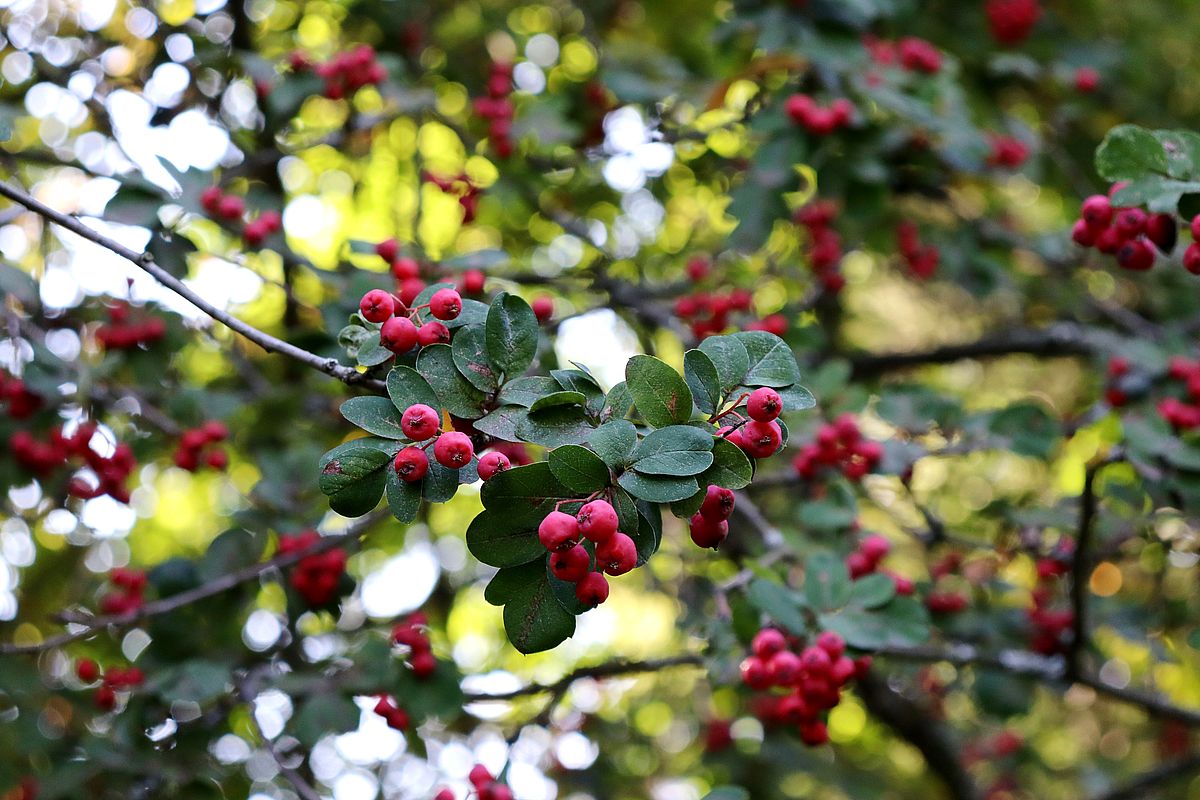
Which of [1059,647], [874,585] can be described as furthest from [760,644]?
[1059,647]

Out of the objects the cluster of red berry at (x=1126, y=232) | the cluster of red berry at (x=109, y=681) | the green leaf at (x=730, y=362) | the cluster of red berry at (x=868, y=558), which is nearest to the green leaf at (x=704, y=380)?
the green leaf at (x=730, y=362)

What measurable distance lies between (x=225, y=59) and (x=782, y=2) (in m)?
2.06

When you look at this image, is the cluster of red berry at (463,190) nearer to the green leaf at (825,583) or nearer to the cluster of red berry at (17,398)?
the cluster of red berry at (17,398)

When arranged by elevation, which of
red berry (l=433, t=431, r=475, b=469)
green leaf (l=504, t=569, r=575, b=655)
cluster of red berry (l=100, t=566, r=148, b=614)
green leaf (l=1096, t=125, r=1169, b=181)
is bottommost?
cluster of red berry (l=100, t=566, r=148, b=614)

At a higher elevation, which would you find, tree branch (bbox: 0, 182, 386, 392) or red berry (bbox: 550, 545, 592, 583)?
tree branch (bbox: 0, 182, 386, 392)

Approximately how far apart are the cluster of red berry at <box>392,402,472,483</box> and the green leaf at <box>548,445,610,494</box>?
6.2 inches

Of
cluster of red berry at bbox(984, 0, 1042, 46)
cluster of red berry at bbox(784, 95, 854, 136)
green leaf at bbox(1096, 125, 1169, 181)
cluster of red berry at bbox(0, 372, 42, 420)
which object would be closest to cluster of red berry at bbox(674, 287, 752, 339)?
cluster of red berry at bbox(784, 95, 854, 136)

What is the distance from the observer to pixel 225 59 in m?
3.78

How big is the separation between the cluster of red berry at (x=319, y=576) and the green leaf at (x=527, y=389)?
4.83 feet

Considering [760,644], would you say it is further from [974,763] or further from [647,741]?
[974,763]

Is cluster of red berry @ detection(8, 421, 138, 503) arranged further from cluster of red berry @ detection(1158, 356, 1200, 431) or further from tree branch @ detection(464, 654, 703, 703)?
cluster of red berry @ detection(1158, 356, 1200, 431)

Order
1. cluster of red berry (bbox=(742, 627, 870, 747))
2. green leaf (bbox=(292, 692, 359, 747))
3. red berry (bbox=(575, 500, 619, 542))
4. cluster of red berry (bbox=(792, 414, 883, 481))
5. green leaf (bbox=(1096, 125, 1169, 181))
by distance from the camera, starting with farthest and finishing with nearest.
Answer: cluster of red berry (bbox=(792, 414, 883, 481))
green leaf (bbox=(292, 692, 359, 747))
cluster of red berry (bbox=(742, 627, 870, 747))
green leaf (bbox=(1096, 125, 1169, 181))
red berry (bbox=(575, 500, 619, 542))

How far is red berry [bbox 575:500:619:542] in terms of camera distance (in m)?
1.54

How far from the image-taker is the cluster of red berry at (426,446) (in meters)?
1.64
